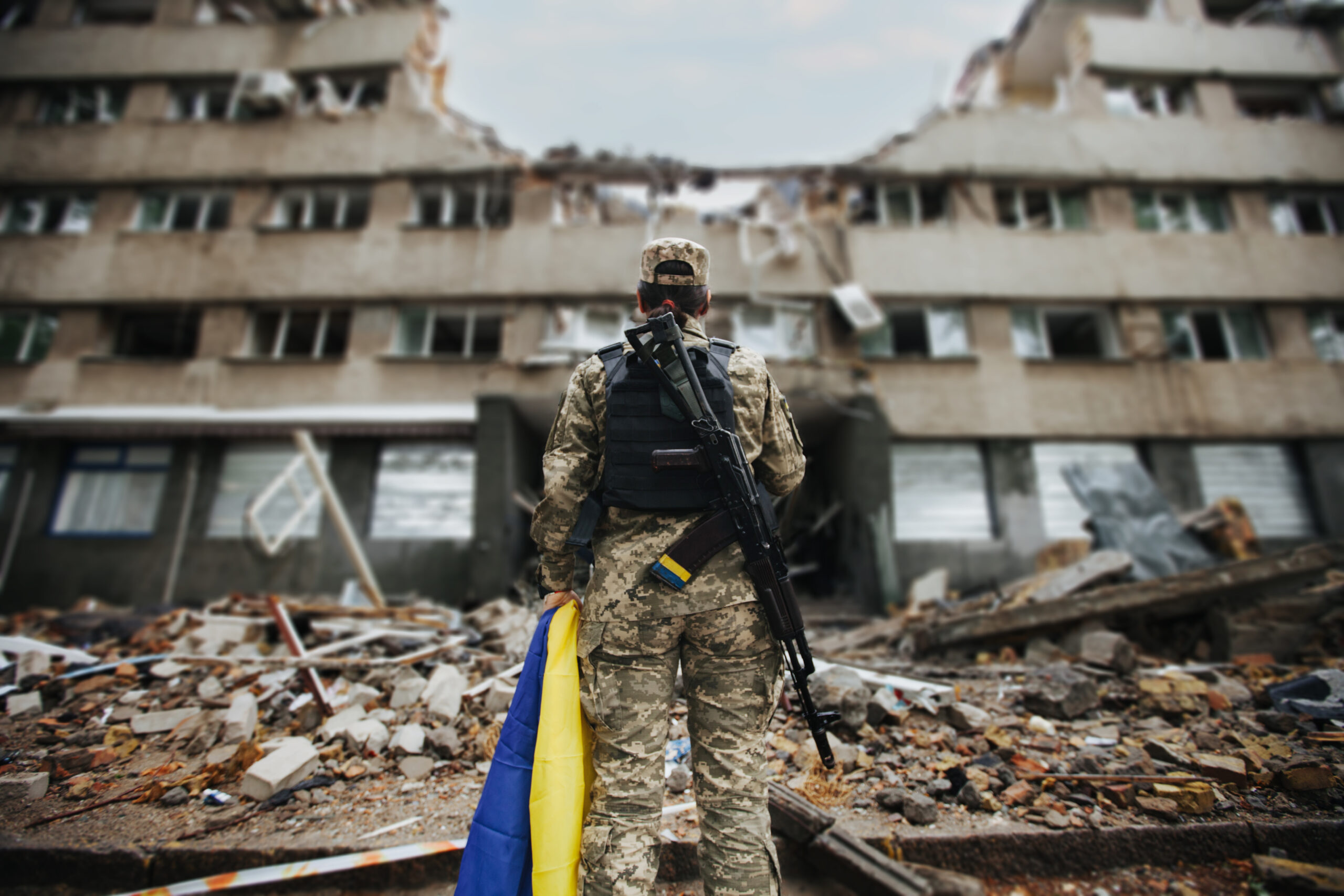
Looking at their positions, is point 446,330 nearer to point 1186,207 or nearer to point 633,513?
point 633,513

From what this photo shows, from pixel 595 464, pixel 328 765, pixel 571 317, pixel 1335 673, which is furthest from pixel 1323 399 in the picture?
pixel 328 765

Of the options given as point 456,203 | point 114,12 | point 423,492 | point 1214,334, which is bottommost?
Result: point 423,492

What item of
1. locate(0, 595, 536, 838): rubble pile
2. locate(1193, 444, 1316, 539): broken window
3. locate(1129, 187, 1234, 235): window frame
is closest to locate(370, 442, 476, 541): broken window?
locate(0, 595, 536, 838): rubble pile

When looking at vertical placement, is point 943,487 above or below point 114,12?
below

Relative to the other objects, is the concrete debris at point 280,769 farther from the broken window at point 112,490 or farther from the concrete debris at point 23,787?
the broken window at point 112,490

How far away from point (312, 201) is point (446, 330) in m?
3.91

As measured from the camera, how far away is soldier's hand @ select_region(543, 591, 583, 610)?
84.4 inches

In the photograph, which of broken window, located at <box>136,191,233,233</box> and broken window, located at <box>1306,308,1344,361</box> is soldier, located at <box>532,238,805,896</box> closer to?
broken window, located at <box>136,191,233,233</box>

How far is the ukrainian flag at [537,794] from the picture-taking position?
69.8 inches

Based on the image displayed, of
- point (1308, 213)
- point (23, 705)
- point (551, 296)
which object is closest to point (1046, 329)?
point (1308, 213)

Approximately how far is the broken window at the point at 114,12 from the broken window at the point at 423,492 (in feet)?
40.7

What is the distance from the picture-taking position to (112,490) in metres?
9.99

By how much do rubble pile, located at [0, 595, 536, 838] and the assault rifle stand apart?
72.9 inches

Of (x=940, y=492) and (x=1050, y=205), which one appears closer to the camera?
(x=940, y=492)
